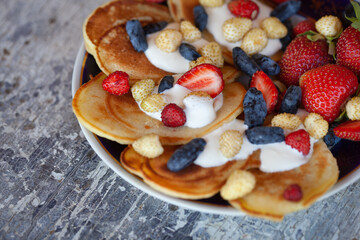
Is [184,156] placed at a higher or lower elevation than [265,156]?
higher

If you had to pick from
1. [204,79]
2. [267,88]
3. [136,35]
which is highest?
[136,35]

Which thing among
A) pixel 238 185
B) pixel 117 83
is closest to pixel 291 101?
pixel 238 185

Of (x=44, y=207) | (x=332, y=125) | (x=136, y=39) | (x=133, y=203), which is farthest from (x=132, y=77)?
(x=332, y=125)

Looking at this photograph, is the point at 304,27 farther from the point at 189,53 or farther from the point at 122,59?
the point at 122,59

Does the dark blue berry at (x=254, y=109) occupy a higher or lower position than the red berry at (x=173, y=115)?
lower

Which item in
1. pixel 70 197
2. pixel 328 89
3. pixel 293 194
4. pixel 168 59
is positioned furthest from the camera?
pixel 168 59

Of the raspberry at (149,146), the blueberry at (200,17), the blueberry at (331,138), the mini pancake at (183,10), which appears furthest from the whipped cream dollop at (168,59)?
the blueberry at (331,138)

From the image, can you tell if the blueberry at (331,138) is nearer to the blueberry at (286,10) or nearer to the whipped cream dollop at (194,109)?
the whipped cream dollop at (194,109)
